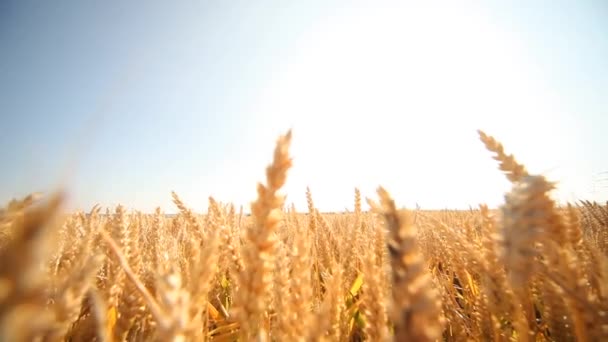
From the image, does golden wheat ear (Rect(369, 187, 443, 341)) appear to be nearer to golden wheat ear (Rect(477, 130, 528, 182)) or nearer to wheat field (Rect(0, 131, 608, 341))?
wheat field (Rect(0, 131, 608, 341))

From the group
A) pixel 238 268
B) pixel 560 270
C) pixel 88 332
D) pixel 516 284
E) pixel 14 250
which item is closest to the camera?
pixel 14 250

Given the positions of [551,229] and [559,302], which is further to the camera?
[559,302]

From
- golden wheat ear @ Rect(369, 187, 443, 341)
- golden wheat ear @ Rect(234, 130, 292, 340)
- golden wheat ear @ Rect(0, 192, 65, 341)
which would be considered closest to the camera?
golden wheat ear @ Rect(0, 192, 65, 341)

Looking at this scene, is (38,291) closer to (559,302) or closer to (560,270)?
(560,270)

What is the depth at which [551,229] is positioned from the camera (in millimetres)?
923

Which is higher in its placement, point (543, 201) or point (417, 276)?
point (543, 201)

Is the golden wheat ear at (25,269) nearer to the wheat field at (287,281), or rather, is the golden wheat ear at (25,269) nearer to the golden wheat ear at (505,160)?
the wheat field at (287,281)

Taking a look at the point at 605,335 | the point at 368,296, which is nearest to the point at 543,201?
the point at 605,335

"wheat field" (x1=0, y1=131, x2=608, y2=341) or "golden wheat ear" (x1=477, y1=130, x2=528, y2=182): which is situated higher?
"golden wheat ear" (x1=477, y1=130, x2=528, y2=182)

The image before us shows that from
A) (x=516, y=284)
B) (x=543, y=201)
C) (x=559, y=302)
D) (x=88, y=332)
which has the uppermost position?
(x=543, y=201)

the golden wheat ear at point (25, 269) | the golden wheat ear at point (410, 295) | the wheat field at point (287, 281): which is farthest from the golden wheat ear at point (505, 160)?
the golden wheat ear at point (25, 269)

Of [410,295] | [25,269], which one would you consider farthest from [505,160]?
[25,269]

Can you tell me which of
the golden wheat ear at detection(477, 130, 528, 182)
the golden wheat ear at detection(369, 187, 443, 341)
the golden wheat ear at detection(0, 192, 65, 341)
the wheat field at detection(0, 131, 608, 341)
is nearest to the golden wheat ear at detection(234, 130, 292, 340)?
the wheat field at detection(0, 131, 608, 341)

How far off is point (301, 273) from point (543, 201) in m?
0.71
